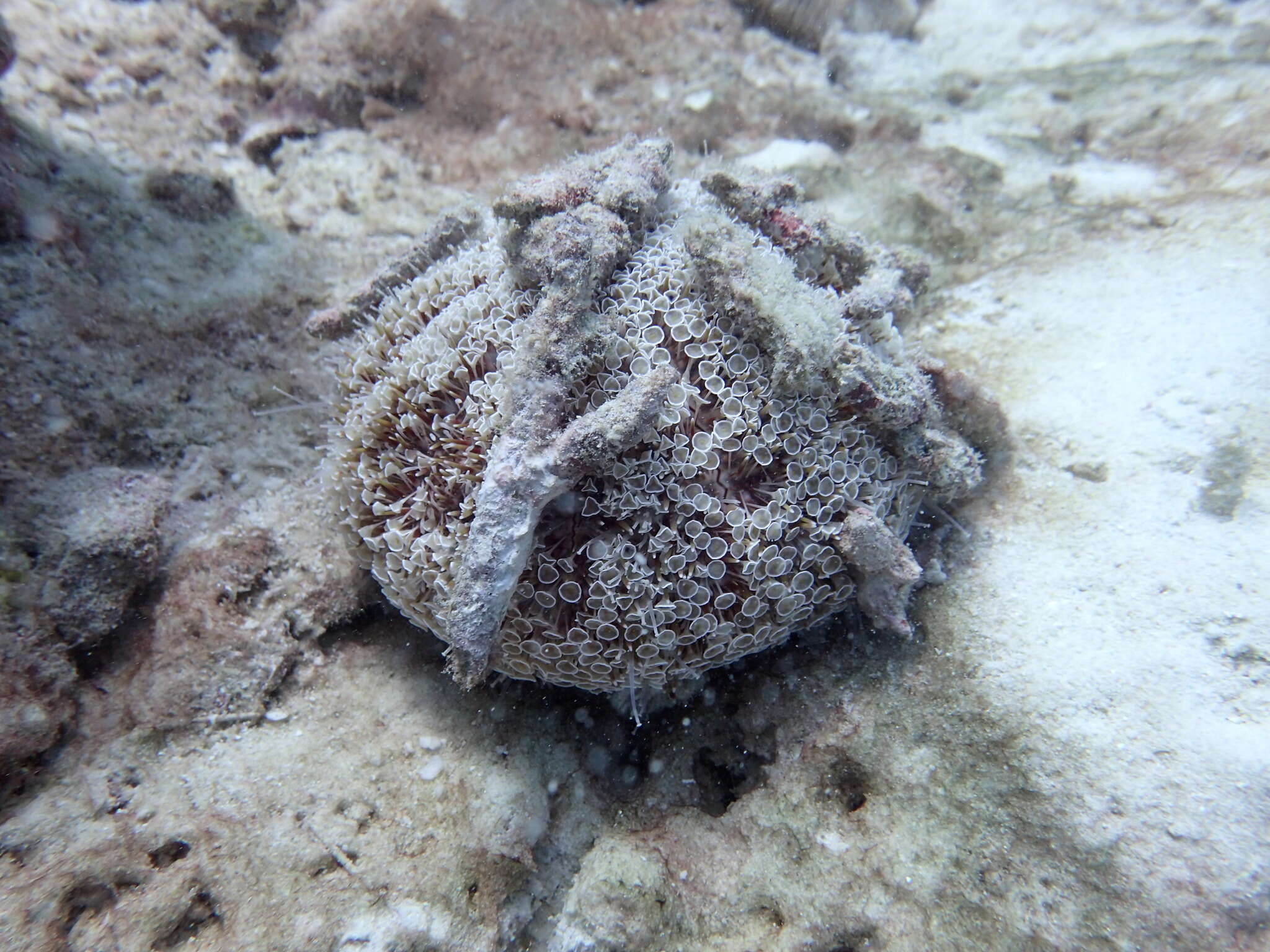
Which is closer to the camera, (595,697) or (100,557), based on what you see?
(100,557)

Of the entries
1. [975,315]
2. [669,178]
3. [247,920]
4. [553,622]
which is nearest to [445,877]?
[247,920]

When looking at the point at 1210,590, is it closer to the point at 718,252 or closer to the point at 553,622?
the point at 718,252

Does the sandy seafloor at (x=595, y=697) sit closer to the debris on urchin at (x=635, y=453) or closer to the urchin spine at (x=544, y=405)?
the debris on urchin at (x=635, y=453)

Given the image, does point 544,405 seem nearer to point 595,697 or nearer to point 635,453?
point 635,453

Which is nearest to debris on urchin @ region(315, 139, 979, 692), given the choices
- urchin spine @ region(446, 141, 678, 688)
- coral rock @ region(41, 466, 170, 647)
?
urchin spine @ region(446, 141, 678, 688)

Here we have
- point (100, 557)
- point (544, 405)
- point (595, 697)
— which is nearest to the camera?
point (544, 405)

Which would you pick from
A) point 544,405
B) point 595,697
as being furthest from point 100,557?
point 595,697
